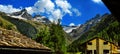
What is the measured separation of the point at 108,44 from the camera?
89375 mm

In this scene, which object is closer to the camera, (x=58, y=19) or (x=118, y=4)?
(x=118, y=4)

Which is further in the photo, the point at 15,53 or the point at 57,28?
the point at 57,28

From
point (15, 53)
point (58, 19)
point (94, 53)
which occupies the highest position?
point (58, 19)

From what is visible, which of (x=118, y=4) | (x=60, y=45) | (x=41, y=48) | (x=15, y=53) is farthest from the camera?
(x=60, y=45)

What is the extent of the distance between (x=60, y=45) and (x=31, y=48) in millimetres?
57083

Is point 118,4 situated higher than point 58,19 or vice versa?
point 58,19

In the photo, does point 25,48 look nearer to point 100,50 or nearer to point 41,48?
point 41,48

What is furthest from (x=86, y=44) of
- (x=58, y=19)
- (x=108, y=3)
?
(x=108, y=3)

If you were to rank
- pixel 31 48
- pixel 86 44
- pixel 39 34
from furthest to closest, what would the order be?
pixel 86 44, pixel 39 34, pixel 31 48

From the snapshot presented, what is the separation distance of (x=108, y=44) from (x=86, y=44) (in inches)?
272

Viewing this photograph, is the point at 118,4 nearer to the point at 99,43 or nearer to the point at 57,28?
the point at 57,28

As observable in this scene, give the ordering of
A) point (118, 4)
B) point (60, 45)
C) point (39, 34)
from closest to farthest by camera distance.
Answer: point (118, 4), point (39, 34), point (60, 45)

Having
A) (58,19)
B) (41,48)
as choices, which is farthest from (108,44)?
(41,48)

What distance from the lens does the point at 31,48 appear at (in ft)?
63.9
